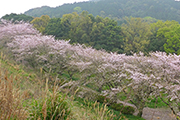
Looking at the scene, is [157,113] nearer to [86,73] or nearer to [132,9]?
[86,73]

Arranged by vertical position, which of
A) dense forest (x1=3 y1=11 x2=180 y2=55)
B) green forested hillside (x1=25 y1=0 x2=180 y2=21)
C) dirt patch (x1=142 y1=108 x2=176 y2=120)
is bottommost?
dirt patch (x1=142 y1=108 x2=176 y2=120)

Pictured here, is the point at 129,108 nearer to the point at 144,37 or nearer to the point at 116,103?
the point at 116,103

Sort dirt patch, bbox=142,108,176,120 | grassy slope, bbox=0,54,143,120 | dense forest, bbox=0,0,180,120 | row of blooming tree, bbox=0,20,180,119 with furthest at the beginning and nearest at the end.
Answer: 1. dirt patch, bbox=142,108,176,120
2. row of blooming tree, bbox=0,20,180,119
3. dense forest, bbox=0,0,180,120
4. grassy slope, bbox=0,54,143,120

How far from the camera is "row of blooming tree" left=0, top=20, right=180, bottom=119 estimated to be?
644 centimetres

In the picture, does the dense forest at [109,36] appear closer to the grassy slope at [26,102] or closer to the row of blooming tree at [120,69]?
the row of blooming tree at [120,69]

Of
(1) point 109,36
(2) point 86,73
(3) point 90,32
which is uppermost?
(3) point 90,32

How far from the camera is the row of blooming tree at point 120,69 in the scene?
21.1ft

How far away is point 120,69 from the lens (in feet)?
26.7

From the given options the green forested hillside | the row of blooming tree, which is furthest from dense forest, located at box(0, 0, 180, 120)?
the green forested hillside

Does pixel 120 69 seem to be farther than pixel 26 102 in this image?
Yes

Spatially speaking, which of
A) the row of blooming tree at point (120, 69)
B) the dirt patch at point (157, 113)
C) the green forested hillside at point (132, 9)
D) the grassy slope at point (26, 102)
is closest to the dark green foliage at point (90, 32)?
the row of blooming tree at point (120, 69)

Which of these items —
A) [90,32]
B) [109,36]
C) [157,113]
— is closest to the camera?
[157,113]

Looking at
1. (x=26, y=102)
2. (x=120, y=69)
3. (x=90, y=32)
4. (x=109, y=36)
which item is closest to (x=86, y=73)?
(x=120, y=69)

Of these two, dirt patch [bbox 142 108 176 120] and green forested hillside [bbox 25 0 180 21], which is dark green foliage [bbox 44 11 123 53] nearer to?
dirt patch [bbox 142 108 176 120]
